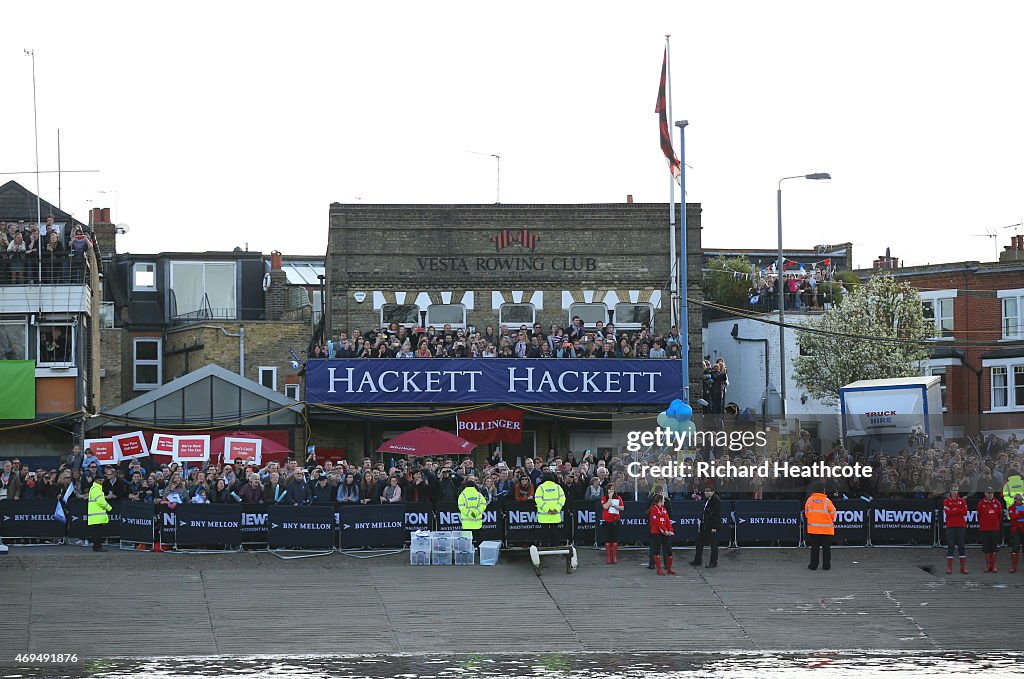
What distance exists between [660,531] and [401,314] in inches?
719

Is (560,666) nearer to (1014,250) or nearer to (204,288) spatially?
(204,288)

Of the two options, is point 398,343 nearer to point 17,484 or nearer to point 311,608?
point 17,484

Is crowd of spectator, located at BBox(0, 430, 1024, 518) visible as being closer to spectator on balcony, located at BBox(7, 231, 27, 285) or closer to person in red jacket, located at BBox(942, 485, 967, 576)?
person in red jacket, located at BBox(942, 485, 967, 576)

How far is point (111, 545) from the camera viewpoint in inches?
1148

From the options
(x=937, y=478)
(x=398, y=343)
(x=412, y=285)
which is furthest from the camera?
(x=412, y=285)

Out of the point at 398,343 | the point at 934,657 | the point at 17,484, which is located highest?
the point at 398,343

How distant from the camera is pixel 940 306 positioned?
5719 cm

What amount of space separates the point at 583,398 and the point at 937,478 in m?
12.5

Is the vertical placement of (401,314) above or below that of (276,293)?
below

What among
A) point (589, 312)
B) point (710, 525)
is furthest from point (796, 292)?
point (710, 525)

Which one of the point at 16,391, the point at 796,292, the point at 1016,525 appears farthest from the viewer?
the point at 796,292

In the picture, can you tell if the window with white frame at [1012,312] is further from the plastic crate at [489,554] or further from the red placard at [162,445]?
the plastic crate at [489,554]

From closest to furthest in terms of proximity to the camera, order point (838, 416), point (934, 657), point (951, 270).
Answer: point (934, 657) < point (838, 416) < point (951, 270)

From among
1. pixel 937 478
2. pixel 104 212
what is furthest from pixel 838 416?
pixel 104 212
